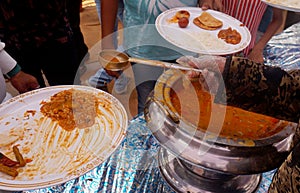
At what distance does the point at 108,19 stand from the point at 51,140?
3.06 feet

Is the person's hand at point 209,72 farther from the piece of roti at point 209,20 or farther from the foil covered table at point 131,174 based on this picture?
the piece of roti at point 209,20

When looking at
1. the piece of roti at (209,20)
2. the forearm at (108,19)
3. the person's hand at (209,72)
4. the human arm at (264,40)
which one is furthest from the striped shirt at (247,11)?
the person's hand at (209,72)

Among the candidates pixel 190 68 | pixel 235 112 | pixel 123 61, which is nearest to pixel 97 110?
pixel 123 61

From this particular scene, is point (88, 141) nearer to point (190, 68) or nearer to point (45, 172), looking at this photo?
point (45, 172)

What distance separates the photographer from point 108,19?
1.78m

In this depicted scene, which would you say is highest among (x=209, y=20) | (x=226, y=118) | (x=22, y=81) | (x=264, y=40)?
(x=226, y=118)

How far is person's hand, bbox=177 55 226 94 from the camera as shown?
89 centimetres

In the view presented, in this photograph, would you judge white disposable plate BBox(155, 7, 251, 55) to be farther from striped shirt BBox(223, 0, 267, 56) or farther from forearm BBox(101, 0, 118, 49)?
forearm BBox(101, 0, 118, 49)

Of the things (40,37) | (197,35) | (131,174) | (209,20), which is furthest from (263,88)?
(40,37)

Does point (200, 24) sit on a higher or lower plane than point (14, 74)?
higher

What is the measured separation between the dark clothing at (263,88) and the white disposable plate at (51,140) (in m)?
0.42

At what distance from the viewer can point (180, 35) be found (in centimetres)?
165

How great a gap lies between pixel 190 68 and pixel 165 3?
860 mm

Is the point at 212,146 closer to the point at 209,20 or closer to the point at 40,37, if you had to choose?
the point at 209,20
